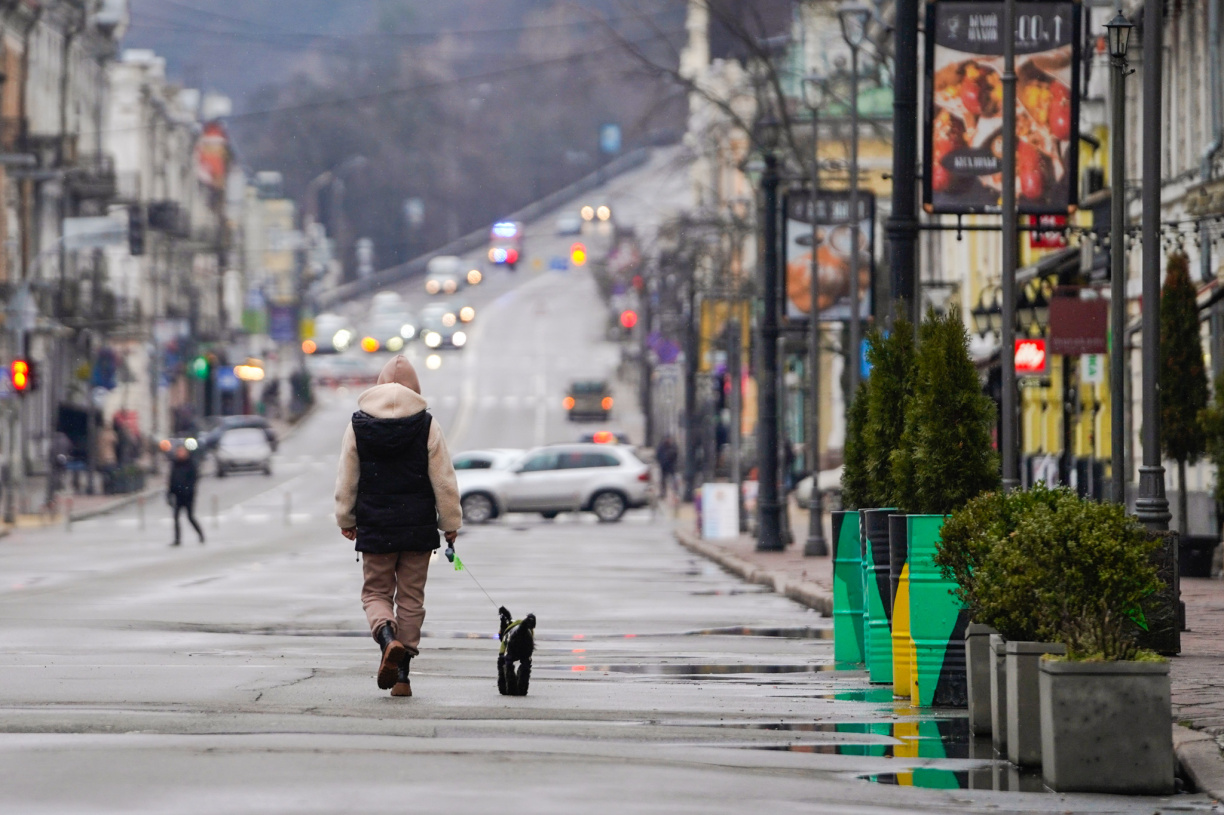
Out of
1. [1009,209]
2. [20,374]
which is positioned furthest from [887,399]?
[20,374]

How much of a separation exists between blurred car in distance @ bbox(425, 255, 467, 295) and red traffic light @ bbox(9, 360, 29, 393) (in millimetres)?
113031

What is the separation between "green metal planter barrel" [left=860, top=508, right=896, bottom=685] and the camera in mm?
13164

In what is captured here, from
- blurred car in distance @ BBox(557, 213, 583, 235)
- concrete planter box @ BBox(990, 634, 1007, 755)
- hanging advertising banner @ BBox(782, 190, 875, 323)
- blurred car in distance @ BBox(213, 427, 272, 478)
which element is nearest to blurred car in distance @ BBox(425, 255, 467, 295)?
blurred car in distance @ BBox(557, 213, 583, 235)

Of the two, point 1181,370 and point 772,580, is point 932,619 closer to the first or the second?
point 1181,370

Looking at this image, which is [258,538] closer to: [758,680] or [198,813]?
[758,680]

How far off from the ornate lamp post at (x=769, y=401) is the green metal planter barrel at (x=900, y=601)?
72.0ft

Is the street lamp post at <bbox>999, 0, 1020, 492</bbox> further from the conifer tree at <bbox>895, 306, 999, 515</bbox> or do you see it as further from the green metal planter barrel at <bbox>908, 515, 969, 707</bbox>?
the green metal planter barrel at <bbox>908, 515, 969, 707</bbox>

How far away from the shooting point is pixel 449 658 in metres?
15.6

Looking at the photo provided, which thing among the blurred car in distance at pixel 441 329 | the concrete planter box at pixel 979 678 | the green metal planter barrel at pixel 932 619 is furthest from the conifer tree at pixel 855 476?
the blurred car in distance at pixel 441 329

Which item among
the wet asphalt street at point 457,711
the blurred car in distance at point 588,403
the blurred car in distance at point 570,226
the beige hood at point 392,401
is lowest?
the wet asphalt street at point 457,711

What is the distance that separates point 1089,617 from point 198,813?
3.80 meters

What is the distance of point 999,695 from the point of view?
10.6m

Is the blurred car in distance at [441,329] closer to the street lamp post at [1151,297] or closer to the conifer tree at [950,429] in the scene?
the street lamp post at [1151,297]

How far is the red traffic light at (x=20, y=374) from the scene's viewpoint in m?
48.4
